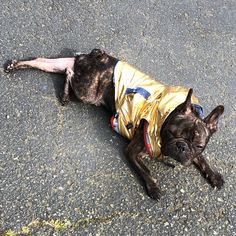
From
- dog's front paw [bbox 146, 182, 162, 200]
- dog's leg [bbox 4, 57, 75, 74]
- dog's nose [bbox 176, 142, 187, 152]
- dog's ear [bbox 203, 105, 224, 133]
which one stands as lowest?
dog's front paw [bbox 146, 182, 162, 200]

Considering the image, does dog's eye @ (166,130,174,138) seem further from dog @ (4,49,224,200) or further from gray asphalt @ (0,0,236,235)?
gray asphalt @ (0,0,236,235)

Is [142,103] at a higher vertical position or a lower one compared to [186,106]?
lower

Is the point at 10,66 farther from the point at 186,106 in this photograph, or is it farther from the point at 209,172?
the point at 209,172

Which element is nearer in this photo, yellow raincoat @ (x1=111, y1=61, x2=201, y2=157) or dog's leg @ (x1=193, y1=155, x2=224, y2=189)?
yellow raincoat @ (x1=111, y1=61, x2=201, y2=157)

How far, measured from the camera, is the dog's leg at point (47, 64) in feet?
19.5

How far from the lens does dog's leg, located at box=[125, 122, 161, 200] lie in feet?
17.3

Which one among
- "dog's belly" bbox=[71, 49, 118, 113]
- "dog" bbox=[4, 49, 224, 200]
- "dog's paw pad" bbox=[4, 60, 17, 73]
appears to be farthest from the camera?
"dog's paw pad" bbox=[4, 60, 17, 73]

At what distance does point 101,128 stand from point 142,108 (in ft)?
1.94

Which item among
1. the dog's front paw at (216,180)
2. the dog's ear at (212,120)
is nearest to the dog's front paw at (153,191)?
the dog's front paw at (216,180)

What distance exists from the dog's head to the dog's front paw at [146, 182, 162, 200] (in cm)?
39

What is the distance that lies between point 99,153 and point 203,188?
1185mm

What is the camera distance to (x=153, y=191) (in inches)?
207

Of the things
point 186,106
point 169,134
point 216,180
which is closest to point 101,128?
point 169,134

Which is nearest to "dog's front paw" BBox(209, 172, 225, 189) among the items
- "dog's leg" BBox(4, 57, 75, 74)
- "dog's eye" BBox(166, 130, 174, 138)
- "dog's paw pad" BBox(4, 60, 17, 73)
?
"dog's eye" BBox(166, 130, 174, 138)
